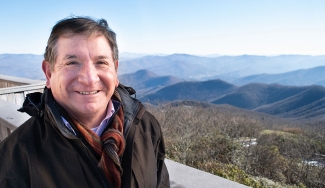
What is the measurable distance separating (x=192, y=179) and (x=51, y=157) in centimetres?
74

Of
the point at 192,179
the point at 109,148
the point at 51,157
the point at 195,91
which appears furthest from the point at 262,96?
the point at 51,157

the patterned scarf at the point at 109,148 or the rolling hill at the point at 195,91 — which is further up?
the patterned scarf at the point at 109,148

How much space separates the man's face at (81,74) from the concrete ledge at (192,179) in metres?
0.61

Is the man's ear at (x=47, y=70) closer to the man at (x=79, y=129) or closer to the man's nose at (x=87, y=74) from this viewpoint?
the man at (x=79, y=129)

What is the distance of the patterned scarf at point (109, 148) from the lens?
1212 mm

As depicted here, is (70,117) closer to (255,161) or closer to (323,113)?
(255,161)

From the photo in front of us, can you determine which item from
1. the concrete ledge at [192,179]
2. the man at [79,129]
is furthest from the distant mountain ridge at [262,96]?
the man at [79,129]

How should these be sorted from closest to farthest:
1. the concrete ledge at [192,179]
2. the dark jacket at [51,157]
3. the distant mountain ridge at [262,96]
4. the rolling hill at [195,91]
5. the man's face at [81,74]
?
the dark jacket at [51,157] < the man's face at [81,74] < the concrete ledge at [192,179] < the distant mountain ridge at [262,96] < the rolling hill at [195,91]

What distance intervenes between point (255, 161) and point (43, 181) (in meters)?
13.2

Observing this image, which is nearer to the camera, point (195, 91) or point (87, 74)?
point (87, 74)

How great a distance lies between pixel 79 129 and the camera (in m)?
1.22

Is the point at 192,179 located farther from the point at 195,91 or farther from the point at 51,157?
the point at 195,91

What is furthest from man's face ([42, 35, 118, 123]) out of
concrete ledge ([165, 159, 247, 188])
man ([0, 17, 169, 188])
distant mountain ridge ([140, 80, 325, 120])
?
A: distant mountain ridge ([140, 80, 325, 120])

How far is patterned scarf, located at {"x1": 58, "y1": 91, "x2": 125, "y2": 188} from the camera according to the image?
1212 mm
